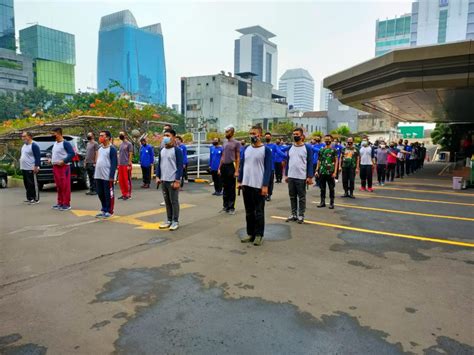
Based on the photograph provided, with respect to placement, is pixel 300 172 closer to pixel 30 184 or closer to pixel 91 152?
pixel 91 152

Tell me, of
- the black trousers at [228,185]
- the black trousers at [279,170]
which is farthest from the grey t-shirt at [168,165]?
the black trousers at [279,170]

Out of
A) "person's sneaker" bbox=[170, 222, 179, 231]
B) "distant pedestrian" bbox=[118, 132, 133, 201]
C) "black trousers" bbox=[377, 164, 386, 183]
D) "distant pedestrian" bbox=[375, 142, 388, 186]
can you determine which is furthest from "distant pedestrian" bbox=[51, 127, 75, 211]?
"black trousers" bbox=[377, 164, 386, 183]

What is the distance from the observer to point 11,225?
265 inches

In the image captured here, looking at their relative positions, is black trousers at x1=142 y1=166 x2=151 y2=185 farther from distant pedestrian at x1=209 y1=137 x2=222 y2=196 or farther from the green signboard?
the green signboard

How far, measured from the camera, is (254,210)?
5.75 metres

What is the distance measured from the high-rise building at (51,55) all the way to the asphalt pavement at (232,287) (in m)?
108

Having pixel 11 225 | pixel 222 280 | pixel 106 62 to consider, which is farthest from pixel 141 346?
A: pixel 106 62

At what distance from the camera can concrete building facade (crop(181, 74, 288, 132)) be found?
70.4 metres

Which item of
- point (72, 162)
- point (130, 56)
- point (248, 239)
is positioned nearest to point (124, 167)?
point (72, 162)

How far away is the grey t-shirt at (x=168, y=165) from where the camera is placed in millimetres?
6371

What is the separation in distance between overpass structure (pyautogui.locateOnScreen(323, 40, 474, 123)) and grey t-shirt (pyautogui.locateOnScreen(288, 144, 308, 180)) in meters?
9.84

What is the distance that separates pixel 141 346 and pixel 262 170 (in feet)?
11.4

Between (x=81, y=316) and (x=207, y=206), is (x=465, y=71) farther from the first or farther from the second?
(x=81, y=316)

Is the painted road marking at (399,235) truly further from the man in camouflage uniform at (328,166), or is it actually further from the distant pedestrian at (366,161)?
the distant pedestrian at (366,161)
